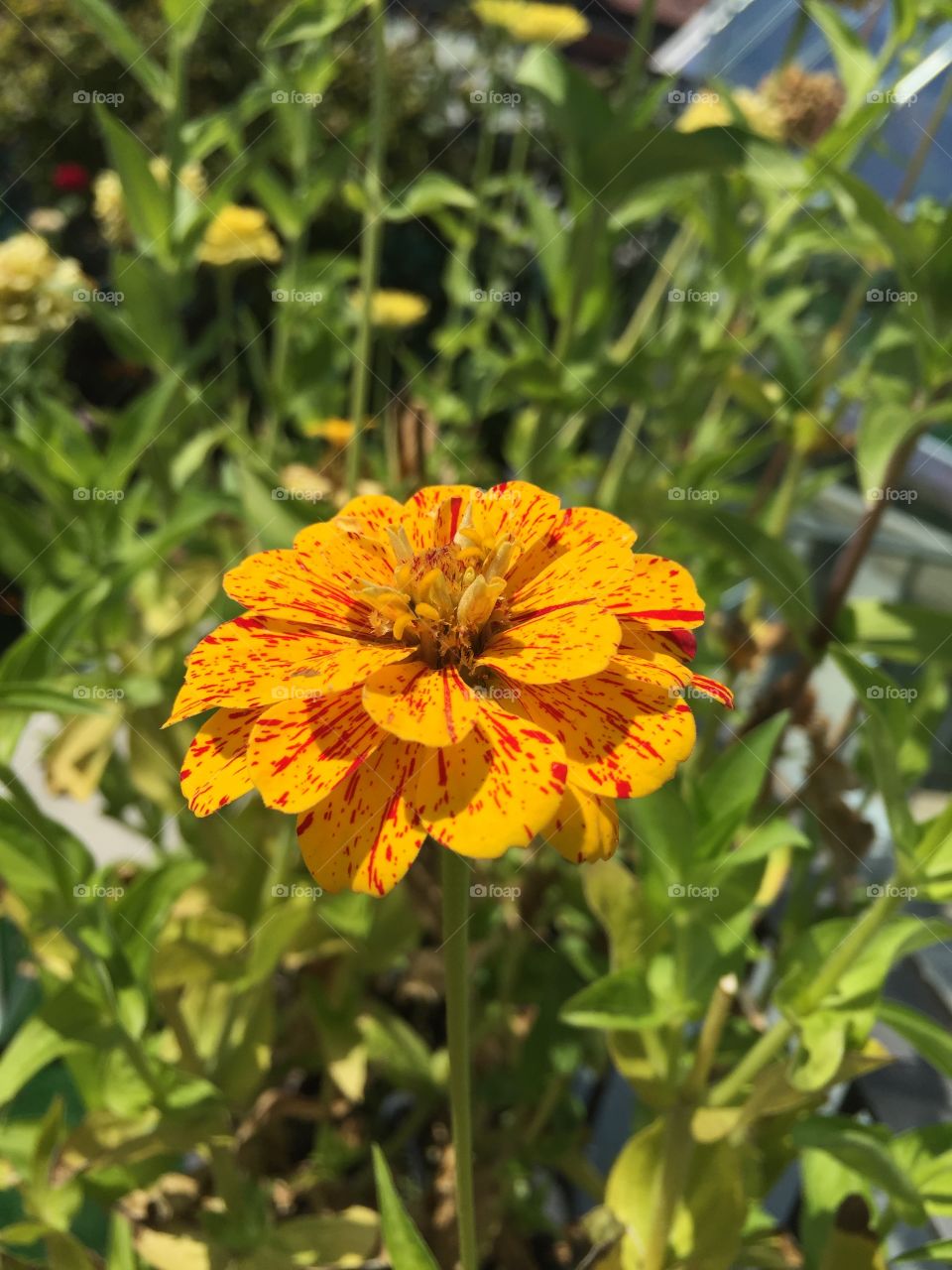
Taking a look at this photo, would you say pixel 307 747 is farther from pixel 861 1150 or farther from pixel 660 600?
pixel 861 1150

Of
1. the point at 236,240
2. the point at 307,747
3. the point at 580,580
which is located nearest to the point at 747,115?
the point at 236,240

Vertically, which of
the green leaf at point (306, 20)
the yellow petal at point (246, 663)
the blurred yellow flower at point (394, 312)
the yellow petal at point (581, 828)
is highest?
the green leaf at point (306, 20)

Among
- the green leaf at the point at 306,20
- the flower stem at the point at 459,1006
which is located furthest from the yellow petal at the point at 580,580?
the green leaf at the point at 306,20

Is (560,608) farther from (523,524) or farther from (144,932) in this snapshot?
(144,932)

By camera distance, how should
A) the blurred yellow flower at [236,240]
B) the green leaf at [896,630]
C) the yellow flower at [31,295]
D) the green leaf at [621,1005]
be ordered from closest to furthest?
the green leaf at [621,1005], the green leaf at [896,630], the yellow flower at [31,295], the blurred yellow flower at [236,240]

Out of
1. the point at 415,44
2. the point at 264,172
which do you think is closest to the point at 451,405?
the point at 264,172

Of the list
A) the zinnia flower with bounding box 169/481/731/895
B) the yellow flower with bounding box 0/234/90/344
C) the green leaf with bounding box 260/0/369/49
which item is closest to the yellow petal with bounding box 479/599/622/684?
the zinnia flower with bounding box 169/481/731/895

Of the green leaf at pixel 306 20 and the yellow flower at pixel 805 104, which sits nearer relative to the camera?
the green leaf at pixel 306 20

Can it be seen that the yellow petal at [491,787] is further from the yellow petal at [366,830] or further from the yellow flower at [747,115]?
the yellow flower at [747,115]
